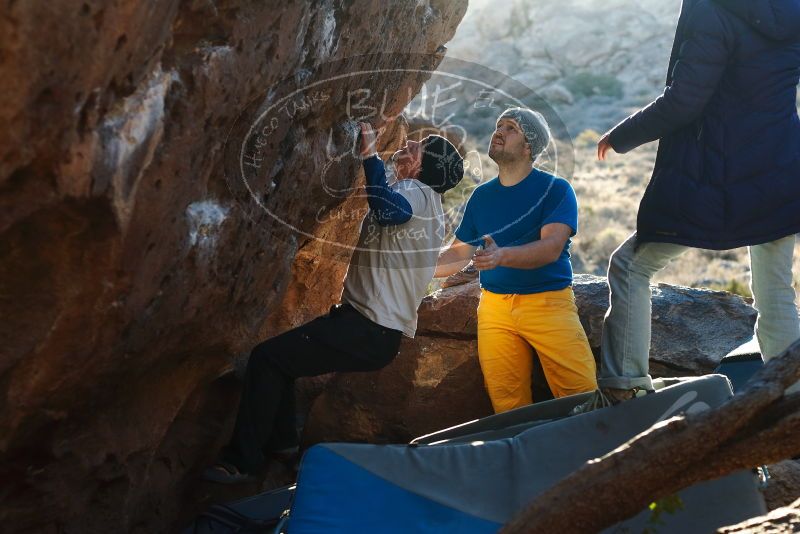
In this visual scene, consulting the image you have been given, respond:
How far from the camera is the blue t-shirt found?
4.81 m

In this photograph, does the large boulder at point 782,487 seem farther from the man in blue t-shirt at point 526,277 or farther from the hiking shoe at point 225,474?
the hiking shoe at point 225,474

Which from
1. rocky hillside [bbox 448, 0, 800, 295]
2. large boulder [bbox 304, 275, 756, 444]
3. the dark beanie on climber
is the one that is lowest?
large boulder [bbox 304, 275, 756, 444]

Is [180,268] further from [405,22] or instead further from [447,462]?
[405,22]

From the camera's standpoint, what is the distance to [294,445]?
5188mm

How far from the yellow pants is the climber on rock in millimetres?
482

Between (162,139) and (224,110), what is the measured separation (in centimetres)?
40

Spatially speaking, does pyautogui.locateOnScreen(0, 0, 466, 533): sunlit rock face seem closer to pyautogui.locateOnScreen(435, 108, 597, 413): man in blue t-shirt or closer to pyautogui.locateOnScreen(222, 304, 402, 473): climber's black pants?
pyautogui.locateOnScreen(222, 304, 402, 473): climber's black pants

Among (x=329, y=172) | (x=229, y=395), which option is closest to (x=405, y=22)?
(x=329, y=172)

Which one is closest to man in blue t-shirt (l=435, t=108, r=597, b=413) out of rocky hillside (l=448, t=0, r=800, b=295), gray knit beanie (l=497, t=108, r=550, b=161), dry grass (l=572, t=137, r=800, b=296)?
gray knit beanie (l=497, t=108, r=550, b=161)

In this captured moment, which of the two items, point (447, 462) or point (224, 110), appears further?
point (447, 462)

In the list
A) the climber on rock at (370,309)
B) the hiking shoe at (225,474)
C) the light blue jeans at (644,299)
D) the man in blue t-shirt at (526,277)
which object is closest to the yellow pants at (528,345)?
the man in blue t-shirt at (526,277)

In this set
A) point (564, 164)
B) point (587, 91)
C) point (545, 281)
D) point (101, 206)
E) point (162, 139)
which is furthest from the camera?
point (587, 91)

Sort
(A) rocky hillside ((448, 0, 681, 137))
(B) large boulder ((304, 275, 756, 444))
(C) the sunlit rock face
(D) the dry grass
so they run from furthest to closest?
(A) rocky hillside ((448, 0, 681, 137)) < (D) the dry grass < (B) large boulder ((304, 275, 756, 444)) < (C) the sunlit rock face

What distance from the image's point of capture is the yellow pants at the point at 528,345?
4902 mm
